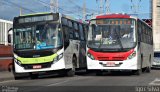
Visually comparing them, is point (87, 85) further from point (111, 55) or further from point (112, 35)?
point (112, 35)

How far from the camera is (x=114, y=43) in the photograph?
87.5 ft

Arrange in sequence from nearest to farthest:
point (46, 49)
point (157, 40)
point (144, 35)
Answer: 1. point (46, 49)
2. point (144, 35)
3. point (157, 40)

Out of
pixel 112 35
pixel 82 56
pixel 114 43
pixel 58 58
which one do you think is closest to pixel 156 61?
pixel 82 56

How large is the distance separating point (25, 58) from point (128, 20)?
6340 mm

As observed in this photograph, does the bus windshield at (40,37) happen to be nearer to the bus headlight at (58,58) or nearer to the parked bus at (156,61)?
the bus headlight at (58,58)

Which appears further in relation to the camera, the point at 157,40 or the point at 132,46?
the point at 157,40

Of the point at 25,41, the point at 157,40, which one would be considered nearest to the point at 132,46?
the point at 25,41

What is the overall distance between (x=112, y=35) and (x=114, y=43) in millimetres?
545

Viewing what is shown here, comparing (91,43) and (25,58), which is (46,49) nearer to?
(25,58)

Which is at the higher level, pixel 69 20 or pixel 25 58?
pixel 69 20

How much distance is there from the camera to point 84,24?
32.0 m

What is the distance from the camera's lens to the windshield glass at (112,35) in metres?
26.7

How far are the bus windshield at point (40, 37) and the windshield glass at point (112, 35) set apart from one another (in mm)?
2528

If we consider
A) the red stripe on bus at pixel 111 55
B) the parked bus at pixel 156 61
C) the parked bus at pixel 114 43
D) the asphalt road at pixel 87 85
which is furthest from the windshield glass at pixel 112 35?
the parked bus at pixel 156 61
